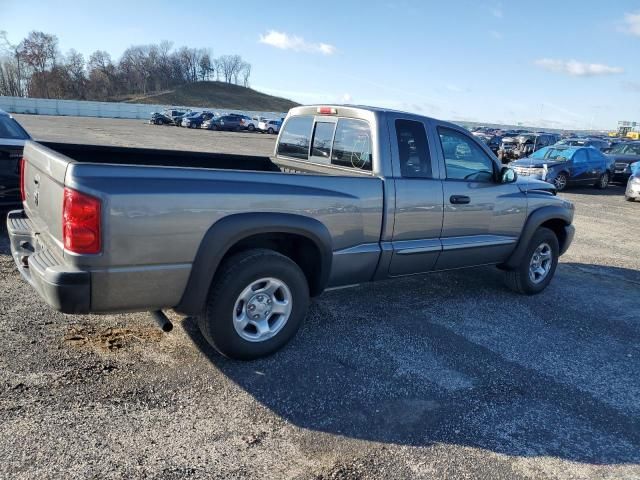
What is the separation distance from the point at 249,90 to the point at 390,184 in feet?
429

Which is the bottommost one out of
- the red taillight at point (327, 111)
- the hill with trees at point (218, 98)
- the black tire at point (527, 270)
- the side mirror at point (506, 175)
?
the black tire at point (527, 270)

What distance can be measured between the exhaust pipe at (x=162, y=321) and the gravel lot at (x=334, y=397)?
38 centimetres

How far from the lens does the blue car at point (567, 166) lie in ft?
52.5

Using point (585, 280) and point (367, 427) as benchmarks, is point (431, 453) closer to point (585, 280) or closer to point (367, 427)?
point (367, 427)

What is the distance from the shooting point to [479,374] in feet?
12.9

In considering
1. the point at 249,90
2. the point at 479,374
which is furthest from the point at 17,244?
the point at 249,90

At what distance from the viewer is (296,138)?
544 cm

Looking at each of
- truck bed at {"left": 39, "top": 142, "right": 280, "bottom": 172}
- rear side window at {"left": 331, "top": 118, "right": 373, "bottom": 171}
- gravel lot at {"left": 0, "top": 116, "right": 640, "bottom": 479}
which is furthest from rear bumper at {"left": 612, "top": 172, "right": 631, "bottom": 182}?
rear side window at {"left": 331, "top": 118, "right": 373, "bottom": 171}

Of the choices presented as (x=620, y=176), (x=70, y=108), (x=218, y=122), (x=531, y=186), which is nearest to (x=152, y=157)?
(x=531, y=186)

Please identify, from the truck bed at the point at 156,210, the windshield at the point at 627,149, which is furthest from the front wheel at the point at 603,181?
the truck bed at the point at 156,210

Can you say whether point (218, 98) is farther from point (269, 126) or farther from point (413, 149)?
point (413, 149)

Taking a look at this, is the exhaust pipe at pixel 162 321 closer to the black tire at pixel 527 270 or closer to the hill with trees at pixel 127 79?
the black tire at pixel 527 270

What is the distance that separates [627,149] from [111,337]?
22280 millimetres

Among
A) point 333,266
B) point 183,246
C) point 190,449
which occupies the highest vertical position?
point 183,246
